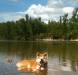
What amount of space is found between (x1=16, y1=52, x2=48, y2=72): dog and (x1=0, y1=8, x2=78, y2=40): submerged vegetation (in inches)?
4603

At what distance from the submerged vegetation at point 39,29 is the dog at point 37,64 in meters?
117

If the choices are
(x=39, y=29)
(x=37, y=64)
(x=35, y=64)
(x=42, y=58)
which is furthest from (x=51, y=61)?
(x=39, y=29)

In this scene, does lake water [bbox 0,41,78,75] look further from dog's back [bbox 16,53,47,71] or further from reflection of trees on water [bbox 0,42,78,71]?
dog's back [bbox 16,53,47,71]

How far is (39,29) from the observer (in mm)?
163875

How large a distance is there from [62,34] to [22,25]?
92.0 feet

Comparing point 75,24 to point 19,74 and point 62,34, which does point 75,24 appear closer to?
point 62,34

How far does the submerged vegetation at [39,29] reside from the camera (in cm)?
14688

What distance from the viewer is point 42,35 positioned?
157625 millimetres

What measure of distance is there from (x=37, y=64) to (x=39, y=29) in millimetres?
142282

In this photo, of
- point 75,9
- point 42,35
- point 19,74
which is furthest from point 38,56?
point 42,35

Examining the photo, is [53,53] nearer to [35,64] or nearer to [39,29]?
[35,64]

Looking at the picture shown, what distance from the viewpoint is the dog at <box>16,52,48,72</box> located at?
21.1 m

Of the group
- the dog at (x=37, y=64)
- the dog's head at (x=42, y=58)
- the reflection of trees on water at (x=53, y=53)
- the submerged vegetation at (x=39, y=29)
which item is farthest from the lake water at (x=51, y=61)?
the submerged vegetation at (x=39, y=29)

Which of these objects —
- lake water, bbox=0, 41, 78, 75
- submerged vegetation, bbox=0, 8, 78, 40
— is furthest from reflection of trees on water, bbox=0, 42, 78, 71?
submerged vegetation, bbox=0, 8, 78, 40
